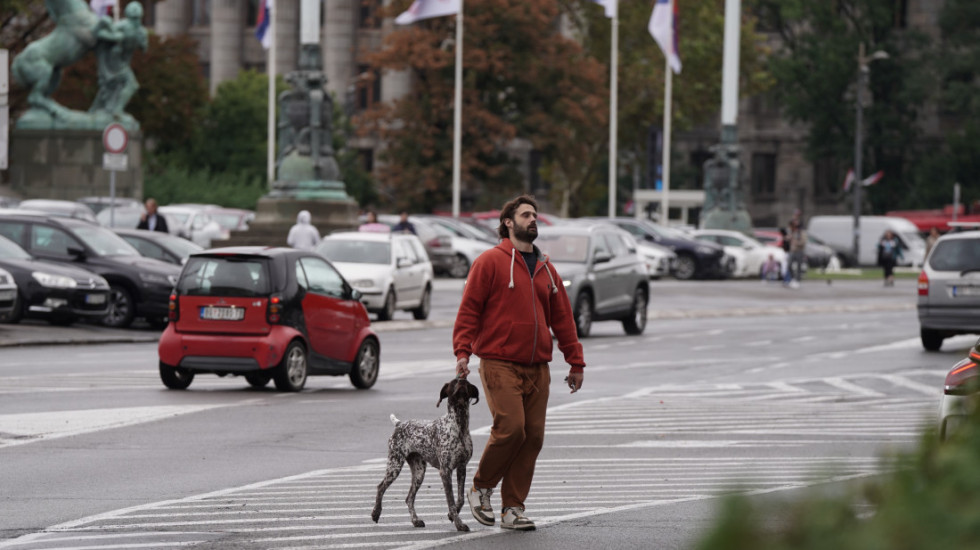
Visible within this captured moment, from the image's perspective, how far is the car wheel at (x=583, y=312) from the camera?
2758 cm

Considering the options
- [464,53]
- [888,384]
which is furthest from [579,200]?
[888,384]

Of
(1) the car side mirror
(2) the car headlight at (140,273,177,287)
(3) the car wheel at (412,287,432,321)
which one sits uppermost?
(1) the car side mirror

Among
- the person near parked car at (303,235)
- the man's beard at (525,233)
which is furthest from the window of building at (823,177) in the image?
the man's beard at (525,233)

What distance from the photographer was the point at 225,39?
98188 millimetres

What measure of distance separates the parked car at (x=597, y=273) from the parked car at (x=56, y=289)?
21.5 ft

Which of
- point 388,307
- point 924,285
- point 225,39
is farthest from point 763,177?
point 924,285

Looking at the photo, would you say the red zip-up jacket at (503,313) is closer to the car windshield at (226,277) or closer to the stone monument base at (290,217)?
the car windshield at (226,277)

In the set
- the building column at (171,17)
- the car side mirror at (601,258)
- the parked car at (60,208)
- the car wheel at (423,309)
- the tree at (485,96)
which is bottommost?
the car wheel at (423,309)

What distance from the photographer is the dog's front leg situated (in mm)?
8781

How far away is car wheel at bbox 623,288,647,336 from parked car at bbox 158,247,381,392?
1187 cm

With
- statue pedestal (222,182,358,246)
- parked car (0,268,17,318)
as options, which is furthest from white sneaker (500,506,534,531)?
statue pedestal (222,182,358,246)

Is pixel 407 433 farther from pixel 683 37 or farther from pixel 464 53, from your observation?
pixel 683 37

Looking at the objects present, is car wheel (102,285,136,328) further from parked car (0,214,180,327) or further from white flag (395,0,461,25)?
white flag (395,0,461,25)

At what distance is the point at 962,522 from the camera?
6.98ft
